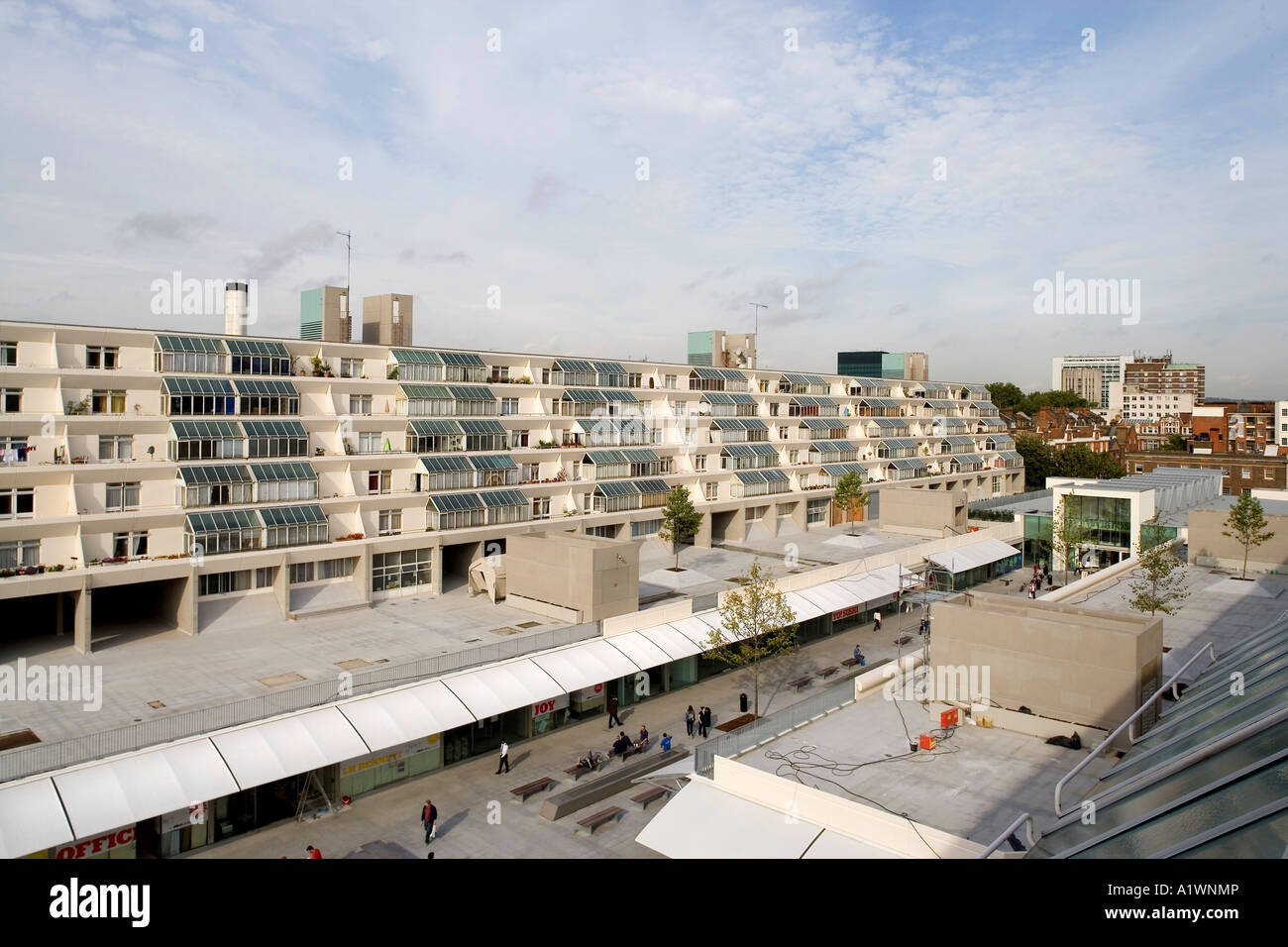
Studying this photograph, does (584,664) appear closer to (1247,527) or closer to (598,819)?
(598,819)

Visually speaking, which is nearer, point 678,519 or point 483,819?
point 483,819

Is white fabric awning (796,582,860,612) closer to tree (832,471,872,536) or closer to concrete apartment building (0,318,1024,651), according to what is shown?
concrete apartment building (0,318,1024,651)

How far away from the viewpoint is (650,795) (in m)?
28.3

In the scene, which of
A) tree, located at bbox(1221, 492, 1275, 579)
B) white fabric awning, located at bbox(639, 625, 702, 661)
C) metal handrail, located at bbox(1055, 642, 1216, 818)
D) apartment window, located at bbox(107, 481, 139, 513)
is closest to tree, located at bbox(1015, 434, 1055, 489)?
tree, located at bbox(1221, 492, 1275, 579)

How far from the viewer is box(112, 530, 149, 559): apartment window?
36531mm

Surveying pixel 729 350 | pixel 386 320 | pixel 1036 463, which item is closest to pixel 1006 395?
pixel 1036 463

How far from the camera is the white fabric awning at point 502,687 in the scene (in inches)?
1175

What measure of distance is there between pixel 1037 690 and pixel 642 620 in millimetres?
18052

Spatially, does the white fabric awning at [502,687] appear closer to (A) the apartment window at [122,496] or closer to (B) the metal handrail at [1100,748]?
(B) the metal handrail at [1100,748]

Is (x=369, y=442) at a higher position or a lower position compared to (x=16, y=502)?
higher

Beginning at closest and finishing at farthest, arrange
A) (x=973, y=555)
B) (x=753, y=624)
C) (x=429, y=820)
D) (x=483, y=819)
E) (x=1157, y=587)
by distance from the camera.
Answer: (x=429, y=820)
(x=483, y=819)
(x=753, y=624)
(x=1157, y=587)
(x=973, y=555)

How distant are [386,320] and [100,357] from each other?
1624 cm
